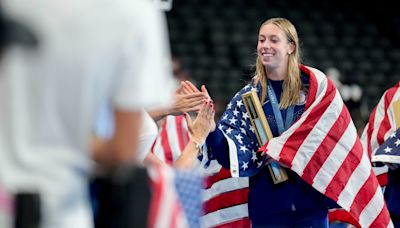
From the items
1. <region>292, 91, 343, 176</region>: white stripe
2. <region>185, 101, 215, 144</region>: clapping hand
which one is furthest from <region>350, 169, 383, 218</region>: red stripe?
<region>185, 101, 215, 144</region>: clapping hand

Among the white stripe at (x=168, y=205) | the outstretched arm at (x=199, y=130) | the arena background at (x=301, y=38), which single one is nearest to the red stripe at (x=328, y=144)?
the outstretched arm at (x=199, y=130)

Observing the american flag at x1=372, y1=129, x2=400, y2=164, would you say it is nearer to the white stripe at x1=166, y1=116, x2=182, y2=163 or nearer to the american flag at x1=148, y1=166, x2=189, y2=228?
the white stripe at x1=166, y1=116, x2=182, y2=163

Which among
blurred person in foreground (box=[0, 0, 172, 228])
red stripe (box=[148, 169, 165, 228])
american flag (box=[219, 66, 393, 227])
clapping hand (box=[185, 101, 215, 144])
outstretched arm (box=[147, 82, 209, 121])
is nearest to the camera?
blurred person in foreground (box=[0, 0, 172, 228])

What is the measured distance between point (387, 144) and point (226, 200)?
0.99 metres

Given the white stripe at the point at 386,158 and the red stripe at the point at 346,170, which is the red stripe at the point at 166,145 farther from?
the white stripe at the point at 386,158

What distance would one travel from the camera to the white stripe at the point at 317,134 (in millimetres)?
6191

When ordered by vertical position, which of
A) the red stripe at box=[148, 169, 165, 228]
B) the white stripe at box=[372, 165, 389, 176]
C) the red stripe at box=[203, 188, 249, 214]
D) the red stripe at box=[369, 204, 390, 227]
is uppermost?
the red stripe at box=[148, 169, 165, 228]

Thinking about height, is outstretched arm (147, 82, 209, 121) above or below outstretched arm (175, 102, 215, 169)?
above

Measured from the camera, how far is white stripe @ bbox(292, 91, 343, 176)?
20.3 ft

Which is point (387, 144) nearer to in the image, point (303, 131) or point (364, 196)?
point (364, 196)

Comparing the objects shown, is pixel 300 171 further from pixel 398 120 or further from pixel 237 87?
pixel 237 87

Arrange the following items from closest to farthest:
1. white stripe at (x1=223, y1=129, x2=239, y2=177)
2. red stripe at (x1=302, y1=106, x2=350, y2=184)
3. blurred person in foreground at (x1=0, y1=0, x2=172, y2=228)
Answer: blurred person in foreground at (x1=0, y1=0, x2=172, y2=228), white stripe at (x1=223, y1=129, x2=239, y2=177), red stripe at (x1=302, y1=106, x2=350, y2=184)

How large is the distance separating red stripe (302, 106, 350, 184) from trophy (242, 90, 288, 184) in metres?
0.16

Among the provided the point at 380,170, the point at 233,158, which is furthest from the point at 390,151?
the point at 233,158
